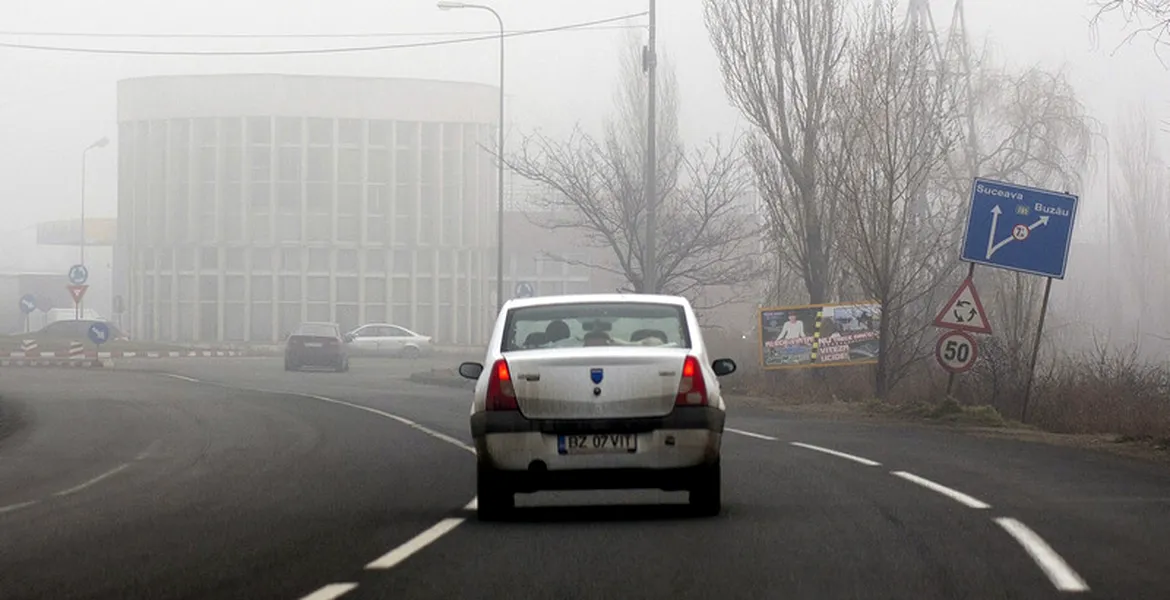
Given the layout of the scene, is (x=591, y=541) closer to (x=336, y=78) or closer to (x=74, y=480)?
(x=74, y=480)

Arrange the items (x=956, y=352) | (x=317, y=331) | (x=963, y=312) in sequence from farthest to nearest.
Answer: (x=317, y=331), (x=956, y=352), (x=963, y=312)

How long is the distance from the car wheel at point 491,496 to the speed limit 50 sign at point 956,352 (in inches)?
562

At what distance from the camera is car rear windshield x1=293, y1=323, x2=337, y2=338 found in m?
51.4

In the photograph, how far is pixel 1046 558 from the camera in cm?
902

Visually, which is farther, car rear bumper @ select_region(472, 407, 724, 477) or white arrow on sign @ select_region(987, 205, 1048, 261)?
white arrow on sign @ select_region(987, 205, 1048, 261)

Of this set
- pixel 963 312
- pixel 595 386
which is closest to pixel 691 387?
pixel 595 386

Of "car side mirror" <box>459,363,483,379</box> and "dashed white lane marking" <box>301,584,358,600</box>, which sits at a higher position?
"car side mirror" <box>459,363,483,379</box>

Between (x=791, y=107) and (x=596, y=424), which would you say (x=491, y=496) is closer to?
(x=596, y=424)

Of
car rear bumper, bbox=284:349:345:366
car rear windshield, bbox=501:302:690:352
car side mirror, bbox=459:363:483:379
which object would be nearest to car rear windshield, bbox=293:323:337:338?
car rear bumper, bbox=284:349:345:366

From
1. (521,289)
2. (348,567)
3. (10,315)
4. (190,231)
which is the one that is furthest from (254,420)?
(10,315)

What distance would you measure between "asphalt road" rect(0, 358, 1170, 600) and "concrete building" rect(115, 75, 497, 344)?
66.9 m

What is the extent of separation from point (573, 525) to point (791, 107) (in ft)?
79.8

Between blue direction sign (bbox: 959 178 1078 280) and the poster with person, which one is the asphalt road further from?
the poster with person

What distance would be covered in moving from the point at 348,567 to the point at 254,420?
16.8 meters
